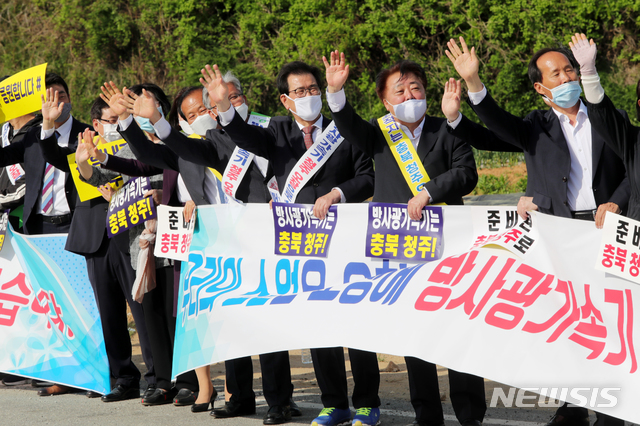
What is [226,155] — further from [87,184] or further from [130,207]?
[87,184]

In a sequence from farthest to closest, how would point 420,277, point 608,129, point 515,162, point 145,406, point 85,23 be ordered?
point 85,23, point 515,162, point 145,406, point 420,277, point 608,129

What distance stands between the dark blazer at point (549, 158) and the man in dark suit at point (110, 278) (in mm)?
2777

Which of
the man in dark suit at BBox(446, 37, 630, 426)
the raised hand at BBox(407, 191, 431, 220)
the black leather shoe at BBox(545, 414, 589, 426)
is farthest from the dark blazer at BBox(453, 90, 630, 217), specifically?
the black leather shoe at BBox(545, 414, 589, 426)

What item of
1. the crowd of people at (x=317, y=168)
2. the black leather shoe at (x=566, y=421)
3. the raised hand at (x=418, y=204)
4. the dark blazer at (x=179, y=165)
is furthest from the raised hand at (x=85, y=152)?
the black leather shoe at (x=566, y=421)

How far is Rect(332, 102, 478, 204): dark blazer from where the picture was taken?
4.31 metres

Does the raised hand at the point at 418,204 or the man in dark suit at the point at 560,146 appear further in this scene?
the raised hand at the point at 418,204

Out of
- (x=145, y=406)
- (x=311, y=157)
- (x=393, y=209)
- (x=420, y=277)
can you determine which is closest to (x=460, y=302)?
(x=420, y=277)

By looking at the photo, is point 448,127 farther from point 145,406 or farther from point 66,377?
point 66,377

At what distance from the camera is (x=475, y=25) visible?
1783 cm

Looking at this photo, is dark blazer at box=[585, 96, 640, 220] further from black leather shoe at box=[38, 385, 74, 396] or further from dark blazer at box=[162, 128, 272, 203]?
black leather shoe at box=[38, 385, 74, 396]

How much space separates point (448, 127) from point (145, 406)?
9.45 ft

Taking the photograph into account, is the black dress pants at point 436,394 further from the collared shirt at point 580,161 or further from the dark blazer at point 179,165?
the dark blazer at point 179,165

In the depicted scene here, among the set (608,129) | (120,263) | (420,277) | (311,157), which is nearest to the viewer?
(608,129)

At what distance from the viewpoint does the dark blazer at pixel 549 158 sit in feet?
13.6
